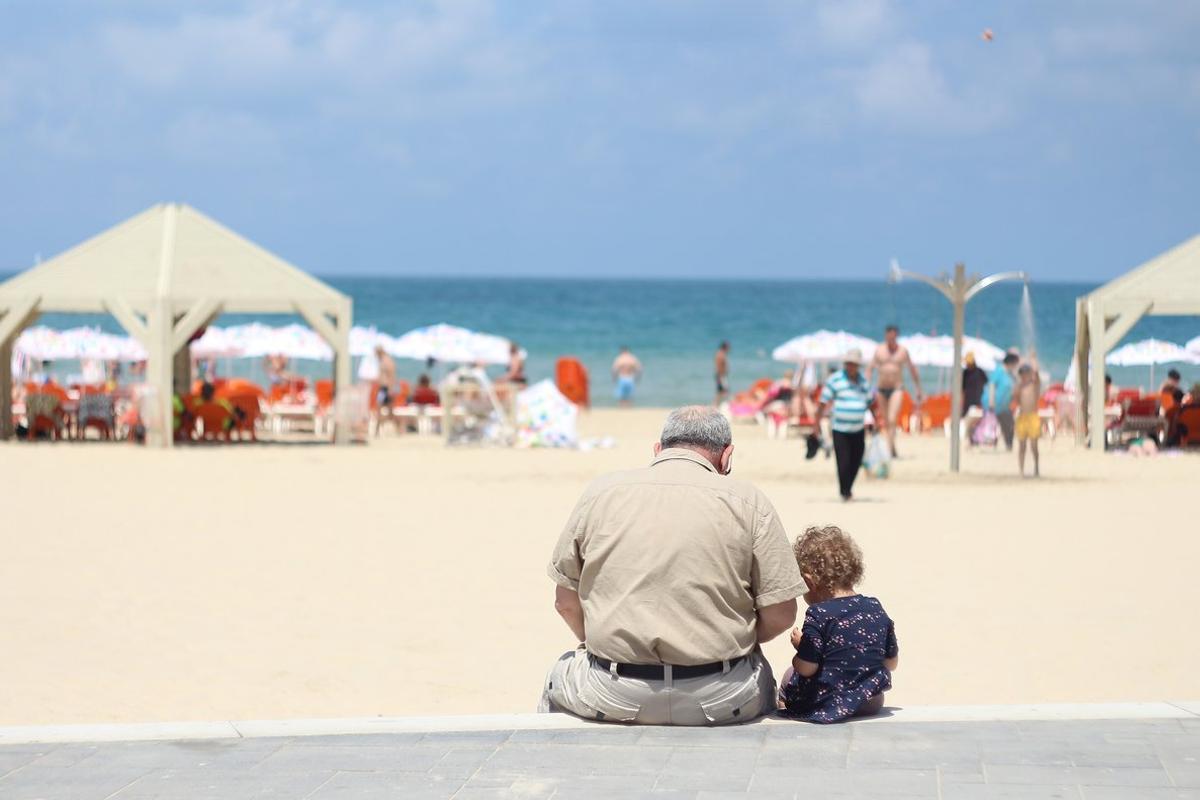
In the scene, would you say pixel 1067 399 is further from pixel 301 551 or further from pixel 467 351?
pixel 301 551

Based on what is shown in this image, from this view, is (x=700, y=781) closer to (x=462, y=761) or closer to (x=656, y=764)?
(x=656, y=764)

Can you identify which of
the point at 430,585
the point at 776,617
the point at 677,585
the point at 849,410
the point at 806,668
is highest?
the point at 849,410

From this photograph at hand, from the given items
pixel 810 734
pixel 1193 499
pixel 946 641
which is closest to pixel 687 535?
pixel 810 734

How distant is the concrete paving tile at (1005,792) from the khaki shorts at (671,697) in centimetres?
75

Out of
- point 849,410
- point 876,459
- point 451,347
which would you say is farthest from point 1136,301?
point 451,347

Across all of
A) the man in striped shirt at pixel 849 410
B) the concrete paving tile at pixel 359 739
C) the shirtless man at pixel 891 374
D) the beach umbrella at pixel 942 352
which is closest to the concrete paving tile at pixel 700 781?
the concrete paving tile at pixel 359 739

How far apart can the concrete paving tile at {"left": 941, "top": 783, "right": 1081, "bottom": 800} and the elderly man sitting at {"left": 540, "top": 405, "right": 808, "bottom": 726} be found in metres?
0.75

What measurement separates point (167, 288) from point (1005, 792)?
16.6 metres

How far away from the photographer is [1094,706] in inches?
190

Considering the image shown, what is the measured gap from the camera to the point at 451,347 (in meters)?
25.2

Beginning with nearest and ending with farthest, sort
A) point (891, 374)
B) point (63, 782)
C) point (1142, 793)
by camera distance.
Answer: point (1142, 793) → point (63, 782) → point (891, 374)

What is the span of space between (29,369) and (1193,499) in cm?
2062

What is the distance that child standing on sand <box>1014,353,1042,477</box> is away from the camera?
1490 cm

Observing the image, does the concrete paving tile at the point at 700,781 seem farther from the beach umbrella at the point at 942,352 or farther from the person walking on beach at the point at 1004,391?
the beach umbrella at the point at 942,352
